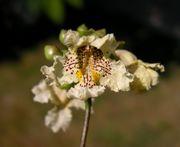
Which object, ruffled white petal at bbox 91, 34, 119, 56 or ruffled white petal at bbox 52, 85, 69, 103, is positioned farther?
ruffled white petal at bbox 52, 85, 69, 103

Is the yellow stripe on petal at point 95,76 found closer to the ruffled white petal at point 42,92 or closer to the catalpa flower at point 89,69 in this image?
the catalpa flower at point 89,69

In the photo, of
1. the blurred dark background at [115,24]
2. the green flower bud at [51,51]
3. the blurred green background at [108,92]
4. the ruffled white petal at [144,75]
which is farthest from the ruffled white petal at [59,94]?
the blurred dark background at [115,24]

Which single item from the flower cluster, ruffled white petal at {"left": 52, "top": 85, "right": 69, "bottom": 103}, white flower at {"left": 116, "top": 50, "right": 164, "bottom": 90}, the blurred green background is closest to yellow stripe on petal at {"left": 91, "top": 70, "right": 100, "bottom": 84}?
the flower cluster

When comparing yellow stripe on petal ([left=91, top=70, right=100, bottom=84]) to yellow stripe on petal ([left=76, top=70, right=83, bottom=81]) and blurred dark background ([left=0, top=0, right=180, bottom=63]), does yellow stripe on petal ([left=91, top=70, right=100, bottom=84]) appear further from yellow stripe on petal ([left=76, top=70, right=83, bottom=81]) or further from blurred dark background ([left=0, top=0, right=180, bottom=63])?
blurred dark background ([left=0, top=0, right=180, bottom=63])

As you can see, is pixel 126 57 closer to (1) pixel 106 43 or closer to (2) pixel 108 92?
(1) pixel 106 43

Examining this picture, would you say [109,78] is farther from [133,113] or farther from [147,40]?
[147,40]

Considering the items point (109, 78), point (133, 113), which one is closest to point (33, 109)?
point (133, 113)
